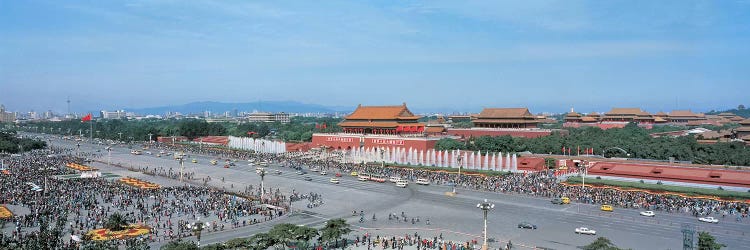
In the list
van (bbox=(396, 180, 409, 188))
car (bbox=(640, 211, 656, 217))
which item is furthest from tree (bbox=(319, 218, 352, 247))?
van (bbox=(396, 180, 409, 188))

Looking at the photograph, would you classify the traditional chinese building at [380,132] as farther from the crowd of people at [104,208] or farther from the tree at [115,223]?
the tree at [115,223]

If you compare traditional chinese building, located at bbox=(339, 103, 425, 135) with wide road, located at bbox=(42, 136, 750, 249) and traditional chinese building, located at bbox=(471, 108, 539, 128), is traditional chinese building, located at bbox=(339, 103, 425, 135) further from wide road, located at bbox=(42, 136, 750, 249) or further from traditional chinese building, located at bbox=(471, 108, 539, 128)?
wide road, located at bbox=(42, 136, 750, 249)

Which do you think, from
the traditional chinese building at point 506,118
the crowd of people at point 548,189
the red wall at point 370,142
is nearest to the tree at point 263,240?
the crowd of people at point 548,189

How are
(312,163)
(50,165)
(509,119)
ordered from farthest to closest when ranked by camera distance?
(509,119), (312,163), (50,165)

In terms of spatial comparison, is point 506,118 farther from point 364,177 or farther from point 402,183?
point 402,183

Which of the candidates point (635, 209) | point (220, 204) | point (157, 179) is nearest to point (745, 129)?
point (635, 209)

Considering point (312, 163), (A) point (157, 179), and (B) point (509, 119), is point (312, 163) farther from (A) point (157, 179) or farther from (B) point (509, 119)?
(B) point (509, 119)
